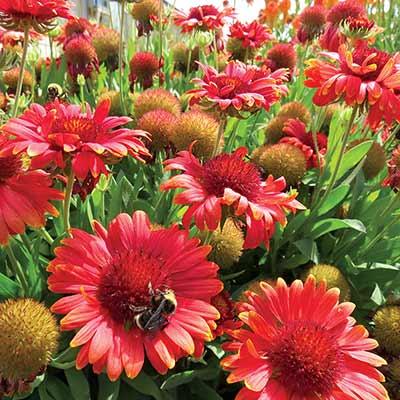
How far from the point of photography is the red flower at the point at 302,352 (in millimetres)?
831

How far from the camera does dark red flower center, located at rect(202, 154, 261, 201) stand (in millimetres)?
1019

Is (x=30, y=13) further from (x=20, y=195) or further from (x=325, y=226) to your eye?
(x=325, y=226)

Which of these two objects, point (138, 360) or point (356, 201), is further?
point (356, 201)

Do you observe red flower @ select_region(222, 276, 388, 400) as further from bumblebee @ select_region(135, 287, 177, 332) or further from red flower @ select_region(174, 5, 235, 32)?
red flower @ select_region(174, 5, 235, 32)

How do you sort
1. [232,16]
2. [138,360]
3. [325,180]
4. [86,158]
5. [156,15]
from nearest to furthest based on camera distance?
[138,360], [86,158], [325,180], [232,16], [156,15]

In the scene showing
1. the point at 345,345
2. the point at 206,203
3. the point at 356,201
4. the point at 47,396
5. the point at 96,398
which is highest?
the point at 206,203

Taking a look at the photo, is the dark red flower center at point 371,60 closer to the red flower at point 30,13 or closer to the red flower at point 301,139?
the red flower at point 301,139

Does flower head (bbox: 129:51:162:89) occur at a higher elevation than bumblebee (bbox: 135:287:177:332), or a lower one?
lower

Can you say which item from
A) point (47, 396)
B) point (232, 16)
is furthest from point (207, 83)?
point (232, 16)

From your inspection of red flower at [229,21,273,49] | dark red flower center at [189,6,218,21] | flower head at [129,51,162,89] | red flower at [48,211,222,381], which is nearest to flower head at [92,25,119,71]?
flower head at [129,51,162,89]

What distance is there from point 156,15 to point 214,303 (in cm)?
189

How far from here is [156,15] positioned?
99.6 inches

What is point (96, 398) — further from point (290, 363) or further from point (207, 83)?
point (207, 83)

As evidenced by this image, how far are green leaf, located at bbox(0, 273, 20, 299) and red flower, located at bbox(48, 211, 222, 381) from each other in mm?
282
